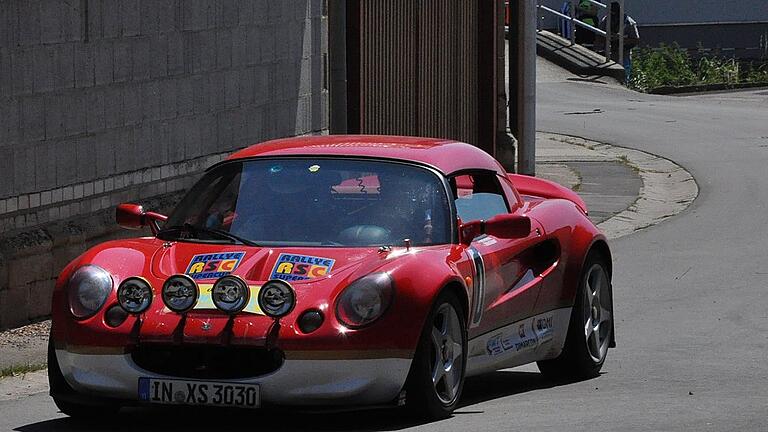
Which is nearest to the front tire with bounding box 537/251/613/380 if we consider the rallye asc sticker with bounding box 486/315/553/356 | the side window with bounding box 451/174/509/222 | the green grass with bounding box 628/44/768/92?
the rallye asc sticker with bounding box 486/315/553/356

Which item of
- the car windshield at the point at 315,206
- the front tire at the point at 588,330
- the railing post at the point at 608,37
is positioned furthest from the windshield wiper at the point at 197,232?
the railing post at the point at 608,37

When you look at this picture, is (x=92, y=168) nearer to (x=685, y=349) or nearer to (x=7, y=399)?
(x=7, y=399)

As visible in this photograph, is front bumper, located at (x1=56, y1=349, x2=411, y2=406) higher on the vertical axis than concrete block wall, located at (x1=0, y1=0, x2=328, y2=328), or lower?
lower

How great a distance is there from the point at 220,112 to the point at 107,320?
22.7 ft

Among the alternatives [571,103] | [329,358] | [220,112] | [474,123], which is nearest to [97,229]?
[220,112]

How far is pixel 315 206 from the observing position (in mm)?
8445

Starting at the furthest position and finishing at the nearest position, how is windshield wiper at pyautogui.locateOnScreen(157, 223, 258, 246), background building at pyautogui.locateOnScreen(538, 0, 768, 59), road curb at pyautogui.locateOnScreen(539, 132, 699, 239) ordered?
background building at pyautogui.locateOnScreen(538, 0, 768, 59)
road curb at pyautogui.locateOnScreen(539, 132, 699, 239)
windshield wiper at pyautogui.locateOnScreen(157, 223, 258, 246)

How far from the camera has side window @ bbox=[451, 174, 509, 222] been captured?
29.5ft

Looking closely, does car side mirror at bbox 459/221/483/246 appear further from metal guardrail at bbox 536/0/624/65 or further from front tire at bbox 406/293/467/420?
metal guardrail at bbox 536/0/624/65

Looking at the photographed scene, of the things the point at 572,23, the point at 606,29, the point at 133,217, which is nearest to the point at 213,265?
the point at 133,217

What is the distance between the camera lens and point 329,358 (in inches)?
292

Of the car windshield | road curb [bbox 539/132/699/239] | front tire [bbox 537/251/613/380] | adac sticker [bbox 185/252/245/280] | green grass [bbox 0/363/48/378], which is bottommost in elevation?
road curb [bbox 539/132/699/239]

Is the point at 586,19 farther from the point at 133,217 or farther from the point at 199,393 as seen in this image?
the point at 199,393

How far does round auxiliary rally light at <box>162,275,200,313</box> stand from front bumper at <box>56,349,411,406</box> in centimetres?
30
